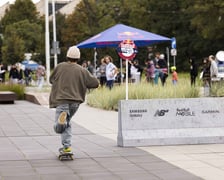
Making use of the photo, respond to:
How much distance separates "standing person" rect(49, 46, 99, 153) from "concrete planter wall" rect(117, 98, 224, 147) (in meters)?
1.55

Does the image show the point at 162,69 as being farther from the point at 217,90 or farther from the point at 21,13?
the point at 21,13

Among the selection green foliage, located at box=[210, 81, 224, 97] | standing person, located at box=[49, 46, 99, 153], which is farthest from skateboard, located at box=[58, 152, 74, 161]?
green foliage, located at box=[210, 81, 224, 97]

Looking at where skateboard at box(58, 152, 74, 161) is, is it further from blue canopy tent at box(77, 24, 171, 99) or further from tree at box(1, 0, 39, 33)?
tree at box(1, 0, 39, 33)

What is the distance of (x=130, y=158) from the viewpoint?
9.39 m

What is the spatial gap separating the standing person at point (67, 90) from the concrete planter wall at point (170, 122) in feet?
5.08

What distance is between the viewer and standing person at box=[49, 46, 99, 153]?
9.13 metres

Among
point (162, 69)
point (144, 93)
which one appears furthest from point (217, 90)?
point (162, 69)

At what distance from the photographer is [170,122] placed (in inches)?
433

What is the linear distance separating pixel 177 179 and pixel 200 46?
6640 centimetres

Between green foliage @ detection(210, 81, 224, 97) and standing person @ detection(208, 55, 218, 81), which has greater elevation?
standing person @ detection(208, 55, 218, 81)

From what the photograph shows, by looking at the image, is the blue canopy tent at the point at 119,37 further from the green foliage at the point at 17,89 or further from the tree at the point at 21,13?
the tree at the point at 21,13

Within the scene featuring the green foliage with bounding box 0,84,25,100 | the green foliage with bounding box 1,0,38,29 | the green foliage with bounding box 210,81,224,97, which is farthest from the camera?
the green foliage with bounding box 1,0,38,29

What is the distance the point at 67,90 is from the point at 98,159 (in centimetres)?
116

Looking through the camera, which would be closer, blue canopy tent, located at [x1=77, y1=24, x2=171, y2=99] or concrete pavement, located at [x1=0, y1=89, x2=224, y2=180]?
concrete pavement, located at [x1=0, y1=89, x2=224, y2=180]
